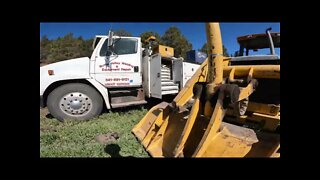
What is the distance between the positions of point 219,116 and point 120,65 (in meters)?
3.87

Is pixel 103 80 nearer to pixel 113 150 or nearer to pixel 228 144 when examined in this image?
pixel 113 150

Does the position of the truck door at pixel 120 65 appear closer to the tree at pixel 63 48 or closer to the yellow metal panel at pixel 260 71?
the yellow metal panel at pixel 260 71

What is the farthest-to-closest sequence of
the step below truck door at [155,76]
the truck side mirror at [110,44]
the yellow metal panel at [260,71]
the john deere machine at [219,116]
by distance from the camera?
the step below truck door at [155,76]
the truck side mirror at [110,44]
the yellow metal panel at [260,71]
the john deere machine at [219,116]

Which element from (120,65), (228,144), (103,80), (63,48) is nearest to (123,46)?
(120,65)

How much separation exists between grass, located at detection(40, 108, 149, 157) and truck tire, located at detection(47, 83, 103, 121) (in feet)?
0.65

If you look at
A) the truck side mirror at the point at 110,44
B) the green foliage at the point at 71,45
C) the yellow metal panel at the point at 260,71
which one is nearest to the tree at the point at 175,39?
the green foliage at the point at 71,45

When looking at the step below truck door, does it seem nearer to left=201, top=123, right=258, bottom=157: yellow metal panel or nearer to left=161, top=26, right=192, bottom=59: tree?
left=201, top=123, right=258, bottom=157: yellow metal panel

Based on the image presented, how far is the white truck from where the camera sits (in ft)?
16.8

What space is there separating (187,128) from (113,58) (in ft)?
12.4

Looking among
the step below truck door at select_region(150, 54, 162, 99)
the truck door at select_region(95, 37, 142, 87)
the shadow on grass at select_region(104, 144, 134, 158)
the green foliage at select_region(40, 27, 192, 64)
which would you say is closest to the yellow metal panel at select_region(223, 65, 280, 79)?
the shadow on grass at select_region(104, 144, 134, 158)

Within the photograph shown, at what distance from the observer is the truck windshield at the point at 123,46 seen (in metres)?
5.64

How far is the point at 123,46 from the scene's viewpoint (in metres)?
5.75

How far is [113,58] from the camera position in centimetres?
556

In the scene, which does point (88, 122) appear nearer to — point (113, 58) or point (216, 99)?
point (113, 58)
